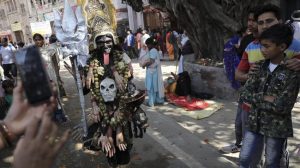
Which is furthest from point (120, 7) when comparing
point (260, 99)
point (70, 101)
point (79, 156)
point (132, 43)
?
point (260, 99)

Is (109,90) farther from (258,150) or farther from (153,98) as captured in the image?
(153,98)

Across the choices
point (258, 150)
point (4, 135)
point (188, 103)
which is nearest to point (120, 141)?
point (258, 150)

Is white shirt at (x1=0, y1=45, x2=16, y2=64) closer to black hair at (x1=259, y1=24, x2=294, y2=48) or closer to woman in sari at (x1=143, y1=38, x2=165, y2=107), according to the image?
woman in sari at (x1=143, y1=38, x2=165, y2=107)

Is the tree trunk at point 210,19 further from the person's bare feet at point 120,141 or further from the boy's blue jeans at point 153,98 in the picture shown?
the person's bare feet at point 120,141

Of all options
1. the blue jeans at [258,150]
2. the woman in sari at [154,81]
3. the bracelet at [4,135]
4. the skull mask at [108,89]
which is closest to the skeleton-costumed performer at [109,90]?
the skull mask at [108,89]

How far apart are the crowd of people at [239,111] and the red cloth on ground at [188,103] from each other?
7.07 feet

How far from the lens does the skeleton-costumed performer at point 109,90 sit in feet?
12.5

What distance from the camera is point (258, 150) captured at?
3.17 meters

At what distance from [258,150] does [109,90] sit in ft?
5.59

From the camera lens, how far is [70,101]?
9.08 meters

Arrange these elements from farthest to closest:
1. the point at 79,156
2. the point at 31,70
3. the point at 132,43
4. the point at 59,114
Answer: the point at 132,43 → the point at 59,114 → the point at 79,156 → the point at 31,70

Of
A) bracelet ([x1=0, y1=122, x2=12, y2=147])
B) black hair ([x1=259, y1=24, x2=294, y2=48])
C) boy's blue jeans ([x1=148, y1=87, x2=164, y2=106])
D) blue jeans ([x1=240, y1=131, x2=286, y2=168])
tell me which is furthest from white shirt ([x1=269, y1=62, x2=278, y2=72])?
boy's blue jeans ([x1=148, y1=87, x2=164, y2=106])

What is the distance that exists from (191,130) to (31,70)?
490 cm

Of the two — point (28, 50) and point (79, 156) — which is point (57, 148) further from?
point (79, 156)
